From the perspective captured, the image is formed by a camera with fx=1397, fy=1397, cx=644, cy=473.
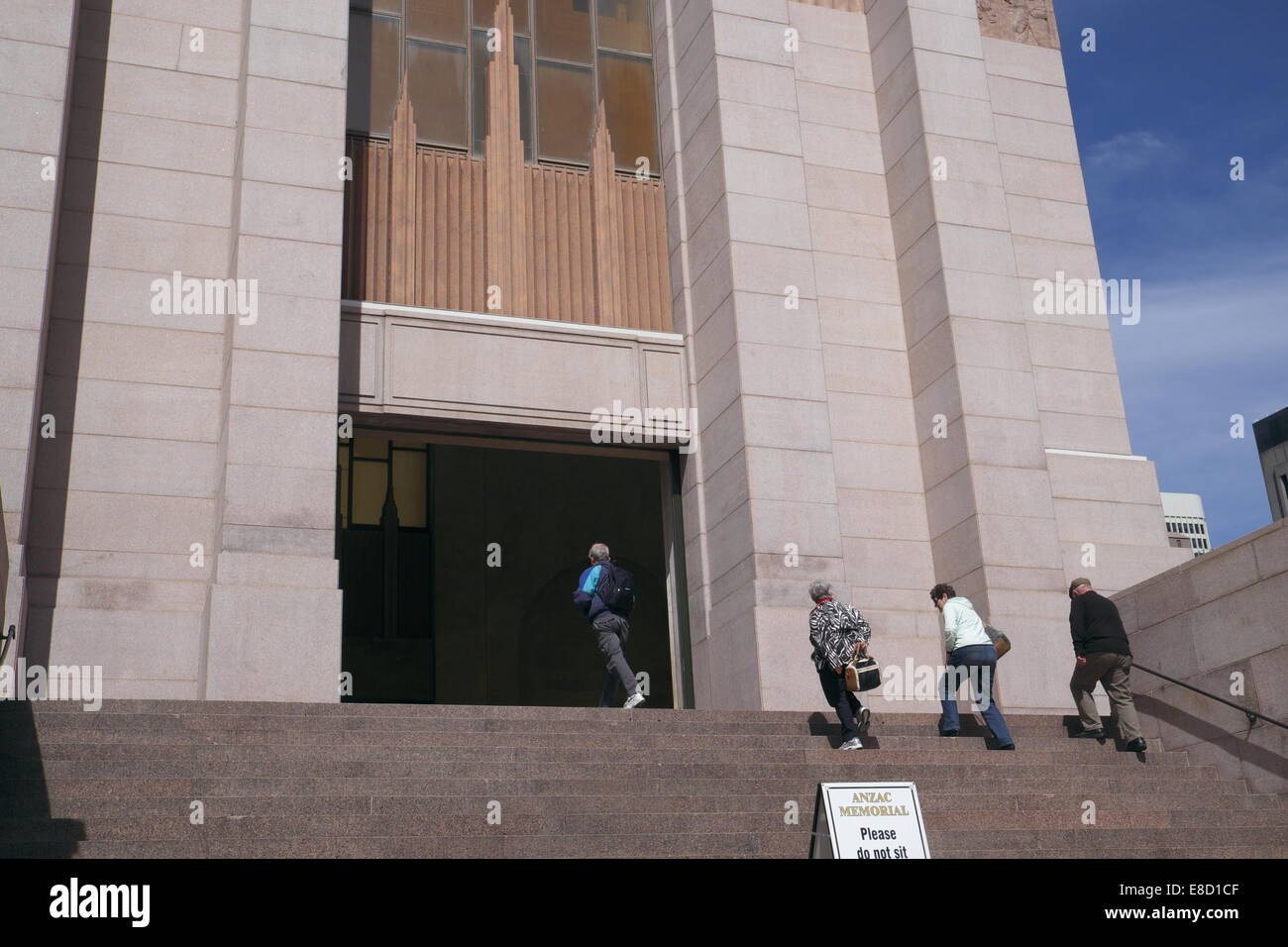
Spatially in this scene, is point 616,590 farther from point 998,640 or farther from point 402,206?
point 402,206

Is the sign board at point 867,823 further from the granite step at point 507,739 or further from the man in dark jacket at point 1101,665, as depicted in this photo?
the man in dark jacket at point 1101,665

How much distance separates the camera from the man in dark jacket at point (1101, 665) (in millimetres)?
13250

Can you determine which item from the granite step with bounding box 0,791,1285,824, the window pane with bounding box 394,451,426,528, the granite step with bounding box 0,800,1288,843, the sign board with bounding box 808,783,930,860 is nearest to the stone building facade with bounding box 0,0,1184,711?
the granite step with bounding box 0,791,1285,824

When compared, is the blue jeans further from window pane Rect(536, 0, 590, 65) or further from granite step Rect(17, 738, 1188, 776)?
window pane Rect(536, 0, 590, 65)

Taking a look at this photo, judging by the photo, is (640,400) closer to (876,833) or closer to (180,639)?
(180,639)

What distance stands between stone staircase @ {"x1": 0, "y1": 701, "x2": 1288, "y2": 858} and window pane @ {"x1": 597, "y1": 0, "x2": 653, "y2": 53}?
1184 centimetres

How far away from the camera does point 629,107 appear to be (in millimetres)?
20656

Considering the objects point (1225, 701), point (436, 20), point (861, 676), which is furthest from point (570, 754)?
point (436, 20)

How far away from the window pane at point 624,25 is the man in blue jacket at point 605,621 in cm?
947

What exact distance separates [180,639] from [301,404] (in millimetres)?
2914

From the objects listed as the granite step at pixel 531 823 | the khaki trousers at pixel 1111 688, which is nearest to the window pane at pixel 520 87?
the khaki trousers at pixel 1111 688

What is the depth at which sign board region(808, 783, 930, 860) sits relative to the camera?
29.2 ft

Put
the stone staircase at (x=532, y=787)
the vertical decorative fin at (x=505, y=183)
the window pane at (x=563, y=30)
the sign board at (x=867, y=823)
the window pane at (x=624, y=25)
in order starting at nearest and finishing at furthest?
the sign board at (x=867, y=823) < the stone staircase at (x=532, y=787) < the vertical decorative fin at (x=505, y=183) < the window pane at (x=563, y=30) < the window pane at (x=624, y=25)

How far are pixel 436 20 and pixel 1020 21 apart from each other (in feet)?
30.8
